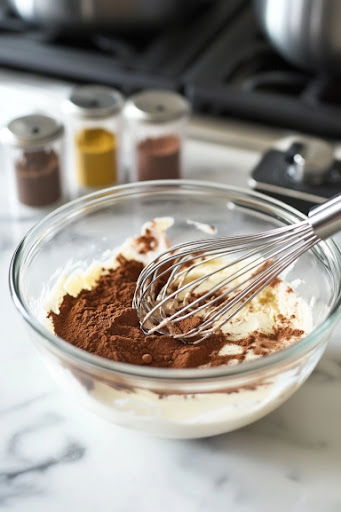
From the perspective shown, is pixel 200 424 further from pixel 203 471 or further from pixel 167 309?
pixel 167 309

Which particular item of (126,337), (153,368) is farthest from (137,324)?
(153,368)

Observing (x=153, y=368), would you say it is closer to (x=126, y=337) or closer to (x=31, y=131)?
(x=126, y=337)

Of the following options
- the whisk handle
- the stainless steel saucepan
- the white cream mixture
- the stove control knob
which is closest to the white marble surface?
the white cream mixture

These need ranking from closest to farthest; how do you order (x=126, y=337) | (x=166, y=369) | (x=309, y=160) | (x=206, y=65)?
(x=166, y=369) < (x=126, y=337) < (x=309, y=160) < (x=206, y=65)

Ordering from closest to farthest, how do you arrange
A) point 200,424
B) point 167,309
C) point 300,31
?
point 200,424 < point 167,309 < point 300,31

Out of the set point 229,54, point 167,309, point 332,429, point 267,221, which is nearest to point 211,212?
point 267,221

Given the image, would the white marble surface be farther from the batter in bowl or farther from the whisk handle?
the whisk handle

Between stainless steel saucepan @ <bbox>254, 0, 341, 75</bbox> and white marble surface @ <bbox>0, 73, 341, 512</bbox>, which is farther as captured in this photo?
stainless steel saucepan @ <bbox>254, 0, 341, 75</bbox>
